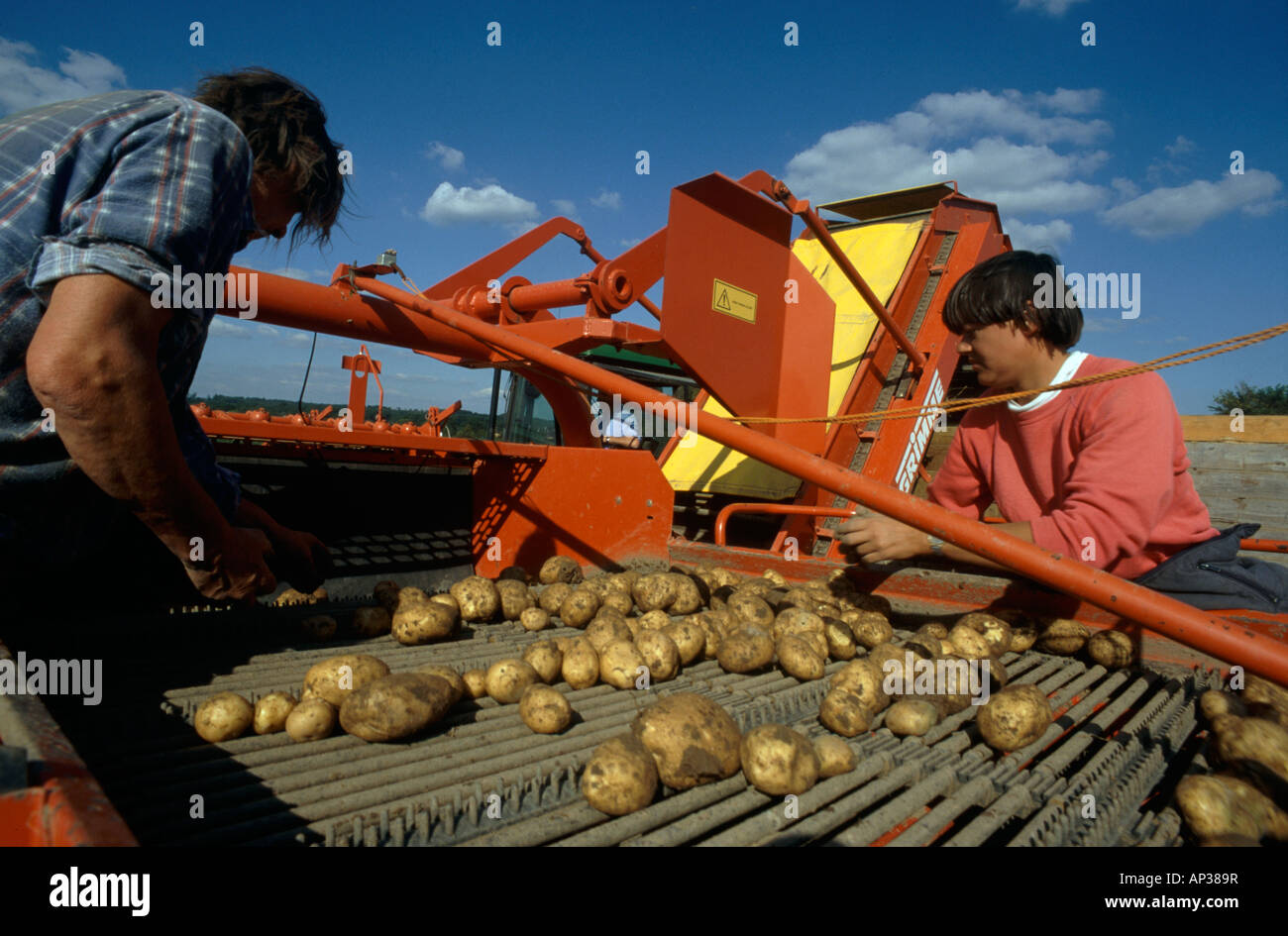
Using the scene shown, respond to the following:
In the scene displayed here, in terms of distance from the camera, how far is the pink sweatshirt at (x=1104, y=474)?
89.0 inches

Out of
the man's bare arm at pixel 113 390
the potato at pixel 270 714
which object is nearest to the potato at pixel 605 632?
the potato at pixel 270 714

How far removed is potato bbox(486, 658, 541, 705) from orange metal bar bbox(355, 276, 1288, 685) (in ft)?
3.14

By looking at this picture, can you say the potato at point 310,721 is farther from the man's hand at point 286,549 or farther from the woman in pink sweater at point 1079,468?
the woman in pink sweater at point 1079,468

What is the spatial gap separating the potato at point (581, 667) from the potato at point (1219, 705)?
5.65ft

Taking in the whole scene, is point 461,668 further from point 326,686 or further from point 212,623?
point 212,623

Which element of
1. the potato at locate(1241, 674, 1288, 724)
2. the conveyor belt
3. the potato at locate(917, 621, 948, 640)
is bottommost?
the conveyor belt

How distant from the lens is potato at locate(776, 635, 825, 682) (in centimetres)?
218

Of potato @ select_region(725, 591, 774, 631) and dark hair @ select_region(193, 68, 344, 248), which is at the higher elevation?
dark hair @ select_region(193, 68, 344, 248)

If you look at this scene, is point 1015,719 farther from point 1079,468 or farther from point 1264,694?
point 1079,468

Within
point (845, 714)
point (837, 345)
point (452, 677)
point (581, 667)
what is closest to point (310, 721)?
point (452, 677)

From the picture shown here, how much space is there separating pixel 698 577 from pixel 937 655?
1118 mm

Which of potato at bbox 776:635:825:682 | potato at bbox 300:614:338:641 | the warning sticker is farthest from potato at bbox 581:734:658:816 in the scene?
the warning sticker

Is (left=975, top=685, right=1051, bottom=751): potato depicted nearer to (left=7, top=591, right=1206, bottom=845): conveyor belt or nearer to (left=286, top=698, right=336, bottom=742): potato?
(left=7, top=591, right=1206, bottom=845): conveyor belt
